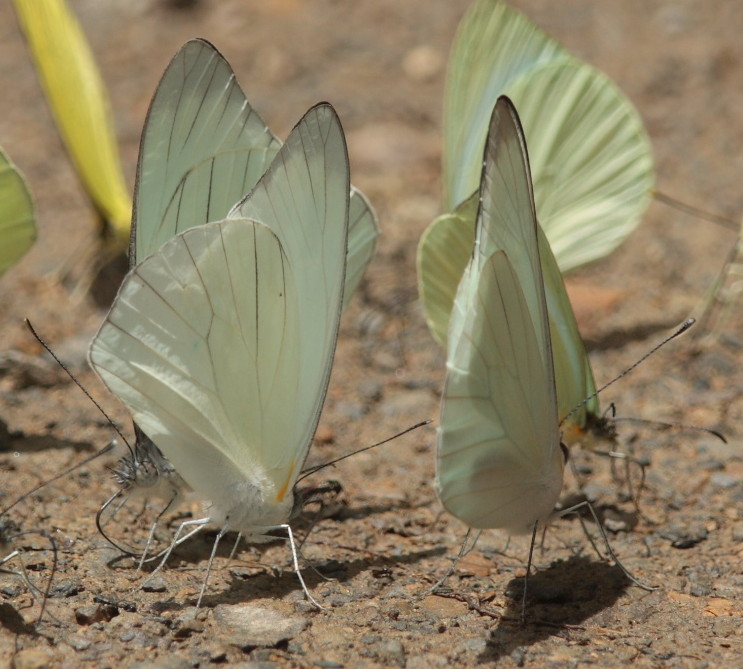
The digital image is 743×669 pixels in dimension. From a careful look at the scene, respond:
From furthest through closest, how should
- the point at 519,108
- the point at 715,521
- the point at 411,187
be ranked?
the point at 411,187 < the point at 519,108 < the point at 715,521

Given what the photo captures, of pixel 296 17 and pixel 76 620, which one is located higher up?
pixel 296 17

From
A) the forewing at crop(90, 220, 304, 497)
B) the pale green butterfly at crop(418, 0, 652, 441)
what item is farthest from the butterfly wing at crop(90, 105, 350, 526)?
the pale green butterfly at crop(418, 0, 652, 441)

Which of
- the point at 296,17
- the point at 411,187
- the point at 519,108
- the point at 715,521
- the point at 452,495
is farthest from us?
the point at 296,17

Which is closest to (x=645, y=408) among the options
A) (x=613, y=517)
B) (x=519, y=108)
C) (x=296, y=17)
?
(x=613, y=517)

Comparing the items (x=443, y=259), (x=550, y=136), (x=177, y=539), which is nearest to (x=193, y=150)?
(x=443, y=259)

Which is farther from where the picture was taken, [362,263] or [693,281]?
[693,281]

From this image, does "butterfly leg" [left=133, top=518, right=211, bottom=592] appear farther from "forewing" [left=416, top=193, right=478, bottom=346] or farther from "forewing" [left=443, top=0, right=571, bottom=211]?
"forewing" [left=443, top=0, right=571, bottom=211]

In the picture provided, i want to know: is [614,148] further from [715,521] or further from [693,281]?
[715,521]
